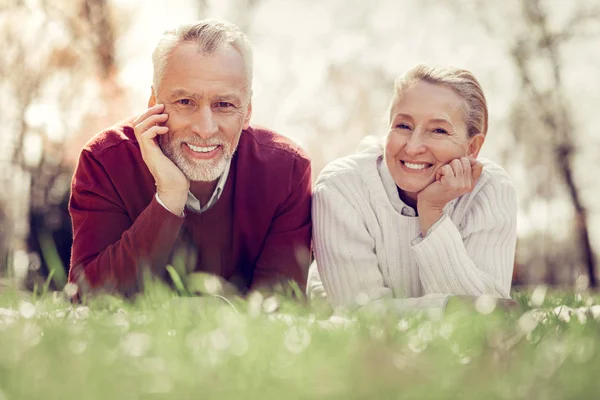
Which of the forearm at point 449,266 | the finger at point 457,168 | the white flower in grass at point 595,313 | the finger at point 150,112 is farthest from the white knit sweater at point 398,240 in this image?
the finger at point 150,112

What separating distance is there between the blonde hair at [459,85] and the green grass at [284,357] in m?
2.02

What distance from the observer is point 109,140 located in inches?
187

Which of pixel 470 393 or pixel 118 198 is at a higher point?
pixel 470 393

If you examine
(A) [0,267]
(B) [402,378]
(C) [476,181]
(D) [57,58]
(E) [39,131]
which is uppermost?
(B) [402,378]

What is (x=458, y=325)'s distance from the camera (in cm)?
266

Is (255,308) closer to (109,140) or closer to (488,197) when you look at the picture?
(109,140)

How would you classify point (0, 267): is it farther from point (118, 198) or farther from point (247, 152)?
point (247, 152)

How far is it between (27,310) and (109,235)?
1615mm

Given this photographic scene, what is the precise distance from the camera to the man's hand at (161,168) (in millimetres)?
4387

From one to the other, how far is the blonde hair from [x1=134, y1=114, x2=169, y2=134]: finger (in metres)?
1.54

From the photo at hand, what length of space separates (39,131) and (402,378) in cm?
1900

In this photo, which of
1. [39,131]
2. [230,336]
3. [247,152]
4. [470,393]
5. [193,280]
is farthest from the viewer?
[39,131]

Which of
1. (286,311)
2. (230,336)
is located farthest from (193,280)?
(230,336)

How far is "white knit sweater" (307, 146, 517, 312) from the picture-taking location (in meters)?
4.47
